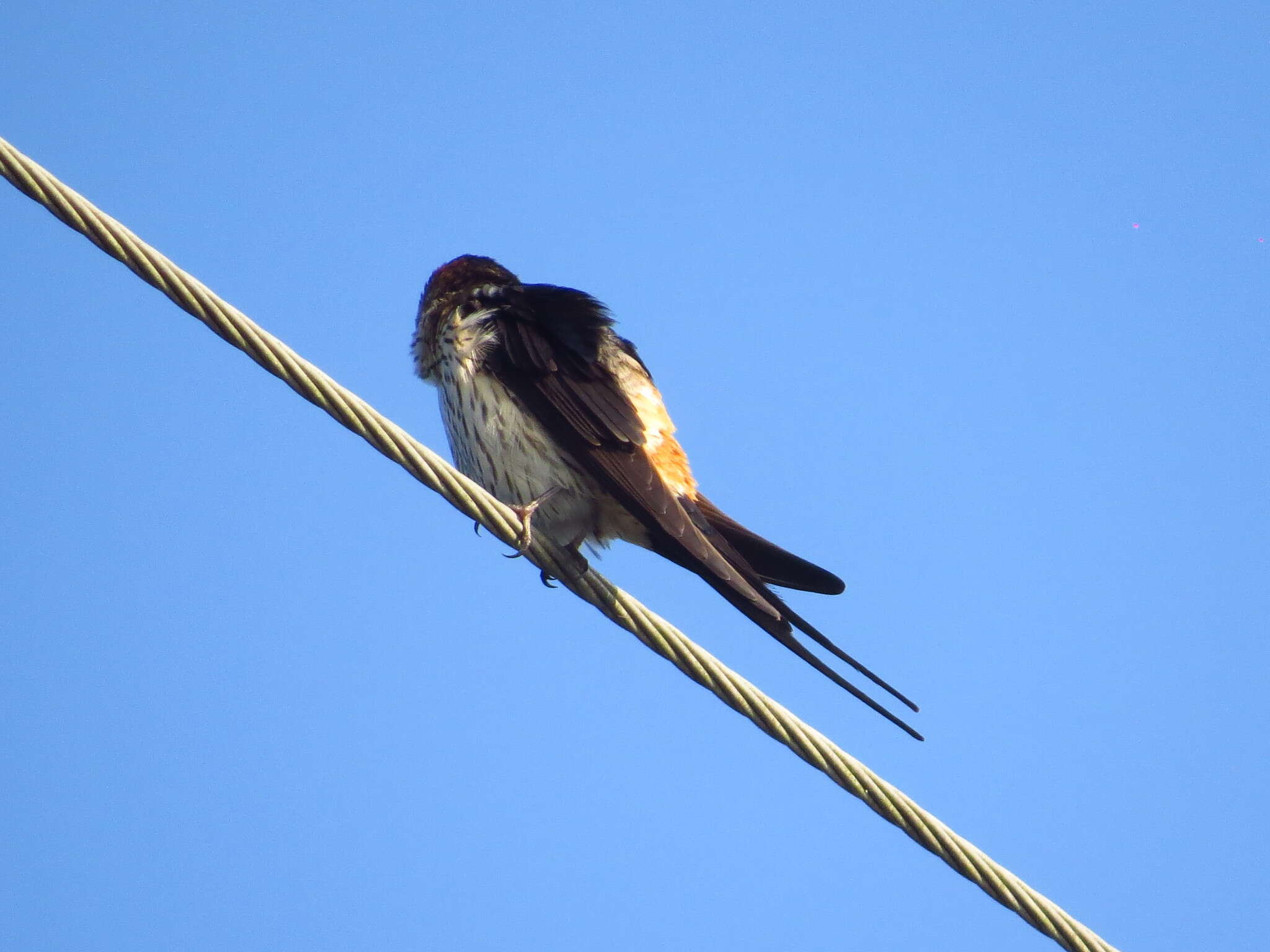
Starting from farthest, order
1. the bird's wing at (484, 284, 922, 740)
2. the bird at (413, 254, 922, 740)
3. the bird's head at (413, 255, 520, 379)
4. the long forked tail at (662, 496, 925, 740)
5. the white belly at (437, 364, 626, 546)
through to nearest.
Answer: the bird's head at (413, 255, 520, 379) < the white belly at (437, 364, 626, 546) < the bird at (413, 254, 922, 740) < the bird's wing at (484, 284, 922, 740) < the long forked tail at (662, 496, 925, 740)

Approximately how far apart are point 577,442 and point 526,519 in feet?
1.45

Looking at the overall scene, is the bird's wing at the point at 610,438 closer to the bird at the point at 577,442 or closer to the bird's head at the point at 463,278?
the bird at the point at 577,442

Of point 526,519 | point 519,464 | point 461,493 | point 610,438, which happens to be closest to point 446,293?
point 519,464

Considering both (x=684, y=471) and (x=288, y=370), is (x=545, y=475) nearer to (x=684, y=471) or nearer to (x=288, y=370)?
(x=684, y=471)

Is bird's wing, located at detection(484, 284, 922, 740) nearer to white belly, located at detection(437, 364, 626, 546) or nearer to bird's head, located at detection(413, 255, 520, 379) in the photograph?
white belly, located at detection(437, 364, 626, 546)

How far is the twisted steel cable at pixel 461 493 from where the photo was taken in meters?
2.72

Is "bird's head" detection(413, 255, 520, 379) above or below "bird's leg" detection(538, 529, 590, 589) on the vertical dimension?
above

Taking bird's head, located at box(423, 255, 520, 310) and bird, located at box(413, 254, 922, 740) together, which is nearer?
bird, located at box(413, 254, 922, 740)

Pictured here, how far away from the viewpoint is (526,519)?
159 inches

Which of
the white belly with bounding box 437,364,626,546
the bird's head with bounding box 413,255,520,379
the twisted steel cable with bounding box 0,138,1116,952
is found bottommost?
the twisted steel cable with bounding box 0,138,1116,952

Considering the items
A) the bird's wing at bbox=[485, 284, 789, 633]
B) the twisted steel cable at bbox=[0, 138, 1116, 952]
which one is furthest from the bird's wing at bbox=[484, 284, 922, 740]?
the twisted steel cable at bbox=[0, 138, 1116, 952]

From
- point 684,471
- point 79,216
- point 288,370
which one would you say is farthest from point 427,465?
point 684,471

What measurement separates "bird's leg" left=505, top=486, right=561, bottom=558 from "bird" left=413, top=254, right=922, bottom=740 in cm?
1

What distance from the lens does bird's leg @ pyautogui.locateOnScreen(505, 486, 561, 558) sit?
3.66 metres
